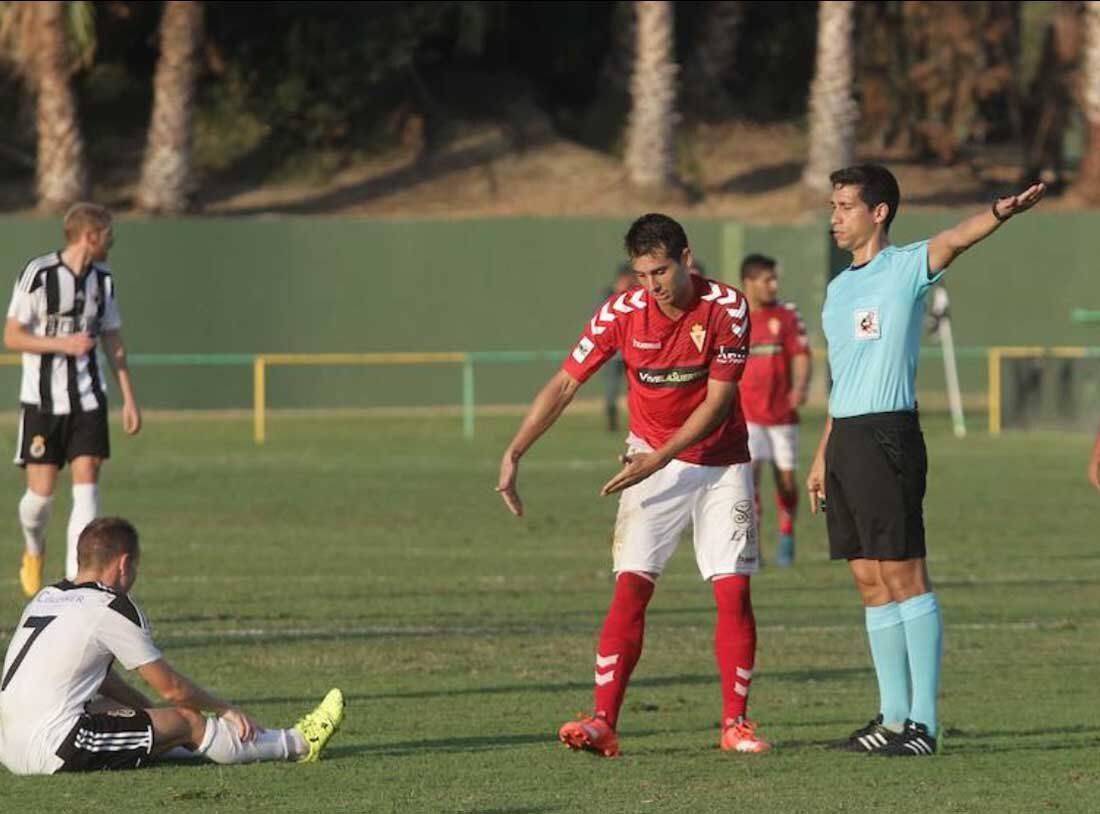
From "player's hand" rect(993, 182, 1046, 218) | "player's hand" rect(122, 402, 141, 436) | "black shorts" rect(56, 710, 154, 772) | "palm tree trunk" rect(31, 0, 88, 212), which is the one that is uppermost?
"palm tree trunk" rect(31, 0, 88, 212)

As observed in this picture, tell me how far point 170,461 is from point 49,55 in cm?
1304

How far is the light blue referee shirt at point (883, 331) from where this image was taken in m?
9.67

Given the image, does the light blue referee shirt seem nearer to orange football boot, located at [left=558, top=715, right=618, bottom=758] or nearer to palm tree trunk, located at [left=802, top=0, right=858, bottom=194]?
orange football boot, located at [left=558, top=715, right=618, bottom=758]

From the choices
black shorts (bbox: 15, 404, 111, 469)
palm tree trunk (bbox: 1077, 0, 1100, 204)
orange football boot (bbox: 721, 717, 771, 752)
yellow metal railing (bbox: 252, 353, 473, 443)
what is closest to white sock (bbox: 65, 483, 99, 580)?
black shorts (bbox: 15, 404, 111, 469)

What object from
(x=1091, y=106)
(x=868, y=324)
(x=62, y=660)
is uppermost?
(x=1091, y=106)

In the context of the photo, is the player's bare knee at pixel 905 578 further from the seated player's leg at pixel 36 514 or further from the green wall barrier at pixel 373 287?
the green wall barrier at pixel 373 287

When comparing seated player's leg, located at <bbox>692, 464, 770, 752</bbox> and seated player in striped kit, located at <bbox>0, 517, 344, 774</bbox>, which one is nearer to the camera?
seated player in striped kit, located at <bbox>0, 517, 344, 774</bbox>

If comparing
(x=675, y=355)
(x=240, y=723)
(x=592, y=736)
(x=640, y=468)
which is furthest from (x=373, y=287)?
(x=240, y=723)

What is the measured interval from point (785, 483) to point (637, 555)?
8462 millimetres

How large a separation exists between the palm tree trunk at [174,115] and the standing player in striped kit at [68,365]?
85.9 ft

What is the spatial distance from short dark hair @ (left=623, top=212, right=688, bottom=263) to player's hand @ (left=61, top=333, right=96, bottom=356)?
536cm

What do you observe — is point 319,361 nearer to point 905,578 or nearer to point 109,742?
point 905,578

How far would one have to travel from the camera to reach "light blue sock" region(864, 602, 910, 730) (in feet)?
32.5

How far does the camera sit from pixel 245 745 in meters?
9.49
